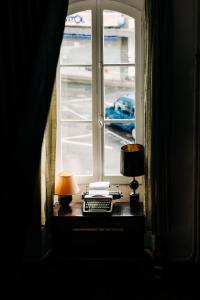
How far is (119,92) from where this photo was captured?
168 inches

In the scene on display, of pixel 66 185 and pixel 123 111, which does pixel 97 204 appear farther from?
pixel 123 111

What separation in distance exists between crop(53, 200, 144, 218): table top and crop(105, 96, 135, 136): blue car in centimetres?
67

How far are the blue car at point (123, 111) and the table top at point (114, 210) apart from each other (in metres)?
0.67

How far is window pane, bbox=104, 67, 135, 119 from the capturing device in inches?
168

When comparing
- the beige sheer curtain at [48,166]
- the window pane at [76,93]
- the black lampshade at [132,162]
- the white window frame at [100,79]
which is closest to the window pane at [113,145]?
the white window frame at [100,79]

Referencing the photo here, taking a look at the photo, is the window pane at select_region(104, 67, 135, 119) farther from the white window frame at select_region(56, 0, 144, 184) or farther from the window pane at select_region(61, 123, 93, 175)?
the window pane at select_region(61, 123, 93, 175)

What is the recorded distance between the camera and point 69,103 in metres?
4.30

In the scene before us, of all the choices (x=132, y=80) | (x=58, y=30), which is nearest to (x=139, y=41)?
(x=132, y=80)

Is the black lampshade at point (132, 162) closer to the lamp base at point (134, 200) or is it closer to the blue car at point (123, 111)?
the lamp base at point (134, 200)
